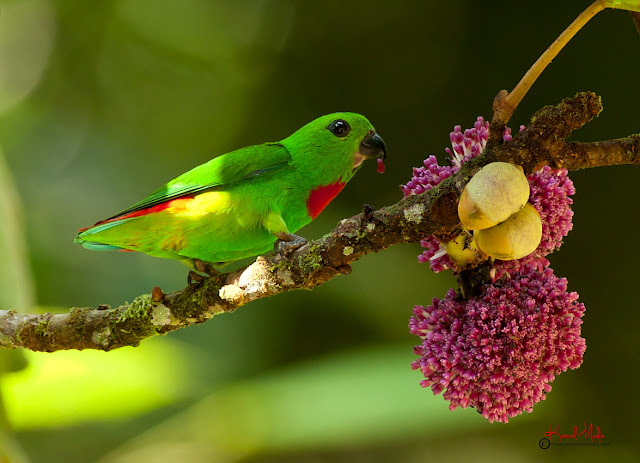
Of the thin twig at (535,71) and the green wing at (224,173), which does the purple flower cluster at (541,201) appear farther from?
the green wing at (224,173)

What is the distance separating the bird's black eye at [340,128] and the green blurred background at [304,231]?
141cm

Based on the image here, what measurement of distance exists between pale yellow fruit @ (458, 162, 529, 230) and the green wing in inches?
43.8

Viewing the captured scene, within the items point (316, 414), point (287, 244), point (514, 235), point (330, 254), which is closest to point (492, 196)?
point (514, 235)

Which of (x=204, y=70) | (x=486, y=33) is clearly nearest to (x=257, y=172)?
(x=486, y=33)

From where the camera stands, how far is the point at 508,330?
1.37 m

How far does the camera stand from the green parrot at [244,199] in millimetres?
2086

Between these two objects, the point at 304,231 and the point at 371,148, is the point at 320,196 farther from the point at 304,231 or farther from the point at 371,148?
the point at 304,231

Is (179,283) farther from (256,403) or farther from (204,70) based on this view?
(204,70)

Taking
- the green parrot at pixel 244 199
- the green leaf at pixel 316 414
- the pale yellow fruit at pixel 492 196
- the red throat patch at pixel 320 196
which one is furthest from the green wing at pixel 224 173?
the green leaf at pixel 316 414

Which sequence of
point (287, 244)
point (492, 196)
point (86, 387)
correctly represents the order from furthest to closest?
point (86, 387)
point (287, 244)
point (492, 196)

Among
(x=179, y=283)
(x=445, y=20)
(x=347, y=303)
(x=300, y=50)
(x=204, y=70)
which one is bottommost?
(x=347, y=303)

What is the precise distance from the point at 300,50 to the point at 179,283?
7.24 feet

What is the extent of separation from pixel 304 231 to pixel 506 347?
3099 millimetres

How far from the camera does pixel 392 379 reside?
3.03 m
